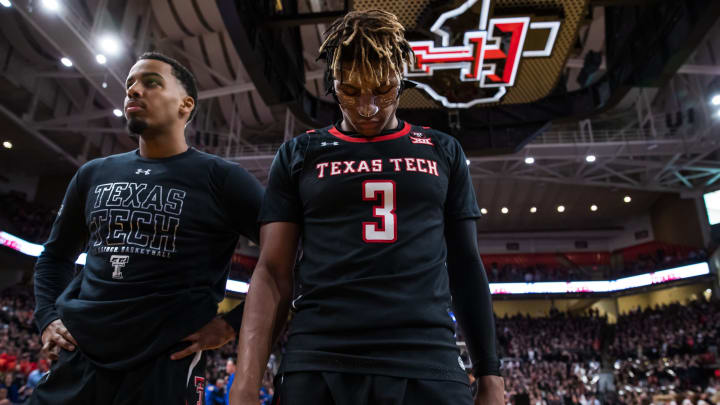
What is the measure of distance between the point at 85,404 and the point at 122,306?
0.31m

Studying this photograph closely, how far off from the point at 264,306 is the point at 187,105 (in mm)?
1127

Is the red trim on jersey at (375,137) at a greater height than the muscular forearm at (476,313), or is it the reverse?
the red trim on jersey at (375,137)

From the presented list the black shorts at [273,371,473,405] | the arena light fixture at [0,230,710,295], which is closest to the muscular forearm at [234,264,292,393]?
the black shorts at [273,371,473,405]

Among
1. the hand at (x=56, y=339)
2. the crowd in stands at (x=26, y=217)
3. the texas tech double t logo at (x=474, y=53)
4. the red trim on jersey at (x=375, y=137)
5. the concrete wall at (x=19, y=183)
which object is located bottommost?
the hand at (x=56, y=339)

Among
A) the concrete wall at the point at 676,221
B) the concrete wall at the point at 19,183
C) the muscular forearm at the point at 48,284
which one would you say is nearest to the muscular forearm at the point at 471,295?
the muscular forearm at the point at 48,284

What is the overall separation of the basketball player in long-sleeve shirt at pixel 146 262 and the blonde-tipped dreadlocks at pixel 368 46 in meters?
0.71

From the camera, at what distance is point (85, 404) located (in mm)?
1497

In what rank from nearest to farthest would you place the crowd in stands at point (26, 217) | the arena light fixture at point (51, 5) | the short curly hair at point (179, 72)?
the short curly hair at point (179, 72) → the arena light fixture at point (51, 5) → the crowd in stands at point (26, 217)

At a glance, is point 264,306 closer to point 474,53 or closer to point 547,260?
point 474,53

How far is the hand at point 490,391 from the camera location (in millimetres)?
1225

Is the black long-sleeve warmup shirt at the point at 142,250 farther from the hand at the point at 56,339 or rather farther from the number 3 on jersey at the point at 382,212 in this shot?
the number 3 on jersey at the point at 382,212

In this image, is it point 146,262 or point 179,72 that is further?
point 179,72

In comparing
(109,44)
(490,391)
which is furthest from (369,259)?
(109,44)

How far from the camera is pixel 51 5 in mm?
9297
